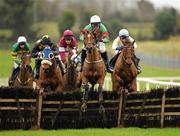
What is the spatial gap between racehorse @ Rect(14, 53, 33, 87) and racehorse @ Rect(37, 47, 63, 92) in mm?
909

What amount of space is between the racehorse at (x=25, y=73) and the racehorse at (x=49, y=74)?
91 centimetres

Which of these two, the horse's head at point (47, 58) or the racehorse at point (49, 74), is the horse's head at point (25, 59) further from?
the horse's head at point (47, 58)

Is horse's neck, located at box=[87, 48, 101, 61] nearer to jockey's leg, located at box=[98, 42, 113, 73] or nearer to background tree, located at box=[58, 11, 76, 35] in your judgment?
jockey's leg, located at box=[98, 42, 113, 73]

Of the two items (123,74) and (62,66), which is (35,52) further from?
(123,74)

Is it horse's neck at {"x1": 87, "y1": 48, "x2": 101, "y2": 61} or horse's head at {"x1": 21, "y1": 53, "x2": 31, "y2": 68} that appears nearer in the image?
horse's neck at {"x1": 87, "y1": 48, "x2": 101, "y2": 61}

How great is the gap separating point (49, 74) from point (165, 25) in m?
59.4

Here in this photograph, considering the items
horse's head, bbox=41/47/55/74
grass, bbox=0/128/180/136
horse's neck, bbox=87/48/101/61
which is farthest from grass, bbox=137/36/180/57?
grass, bbox=0/128/180/136

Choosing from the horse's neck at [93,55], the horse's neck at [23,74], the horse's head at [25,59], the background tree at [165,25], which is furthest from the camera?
the background tree at [165,25]

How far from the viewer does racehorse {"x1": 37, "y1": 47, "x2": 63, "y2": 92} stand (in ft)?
45.8

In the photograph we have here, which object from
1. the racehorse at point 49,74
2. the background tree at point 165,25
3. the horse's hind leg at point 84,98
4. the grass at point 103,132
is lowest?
the grass at point 103,132

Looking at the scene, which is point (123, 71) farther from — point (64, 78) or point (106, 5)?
point (106, 5)

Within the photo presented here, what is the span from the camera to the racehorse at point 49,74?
14.0 metres

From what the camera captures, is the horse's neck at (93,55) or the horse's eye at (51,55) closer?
the horse's neck at (93,55)

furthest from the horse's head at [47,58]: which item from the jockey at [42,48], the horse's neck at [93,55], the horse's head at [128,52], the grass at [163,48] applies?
the grass at [163,48]
